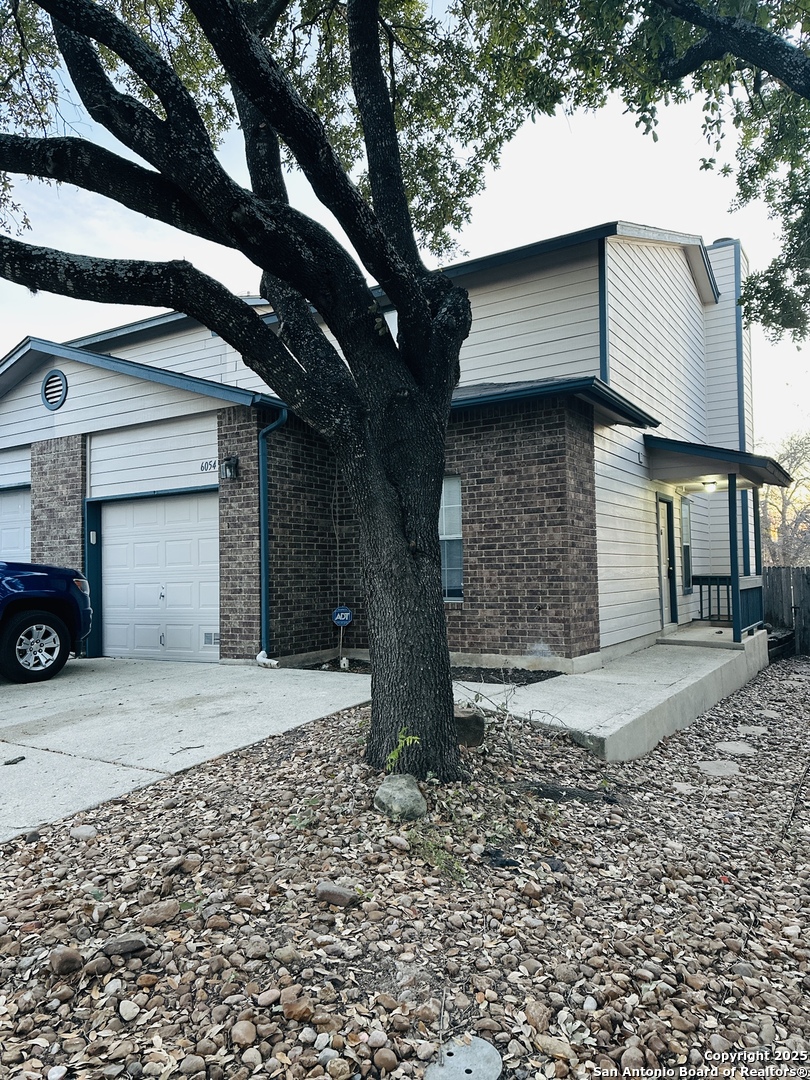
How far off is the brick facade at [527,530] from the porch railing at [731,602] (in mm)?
3540

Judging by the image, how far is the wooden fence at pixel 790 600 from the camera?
44.6ft

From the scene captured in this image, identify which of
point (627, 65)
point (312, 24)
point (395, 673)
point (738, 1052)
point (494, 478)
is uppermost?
point (312, 24)

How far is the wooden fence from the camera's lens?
13586 millimetres

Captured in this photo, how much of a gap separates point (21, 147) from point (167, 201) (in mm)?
757

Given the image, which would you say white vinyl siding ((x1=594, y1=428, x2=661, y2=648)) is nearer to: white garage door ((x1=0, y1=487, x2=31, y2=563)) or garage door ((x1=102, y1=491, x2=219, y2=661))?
garage door ((x1=102, y1=491, x2=219, y2=661))

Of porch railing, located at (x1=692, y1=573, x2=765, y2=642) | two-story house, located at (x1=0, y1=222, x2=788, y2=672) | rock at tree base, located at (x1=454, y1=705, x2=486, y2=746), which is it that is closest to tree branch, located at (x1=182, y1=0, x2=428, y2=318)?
rock at tree base, located at (x1=454, y1=705, x2=486, y2=746)

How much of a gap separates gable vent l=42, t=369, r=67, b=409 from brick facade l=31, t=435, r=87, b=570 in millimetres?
571

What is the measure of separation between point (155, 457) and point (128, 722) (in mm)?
5099

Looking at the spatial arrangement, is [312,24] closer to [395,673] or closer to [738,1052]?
[395,673]

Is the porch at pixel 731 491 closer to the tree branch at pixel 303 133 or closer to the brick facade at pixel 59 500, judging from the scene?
the tree branch at pixel 303 133

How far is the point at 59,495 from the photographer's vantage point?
35.3 ft

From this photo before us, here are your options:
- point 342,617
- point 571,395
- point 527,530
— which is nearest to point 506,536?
point 527,530

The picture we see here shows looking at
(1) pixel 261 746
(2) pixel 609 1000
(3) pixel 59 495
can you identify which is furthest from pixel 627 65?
(3) pixel 59 495

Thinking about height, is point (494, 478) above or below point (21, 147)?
below
